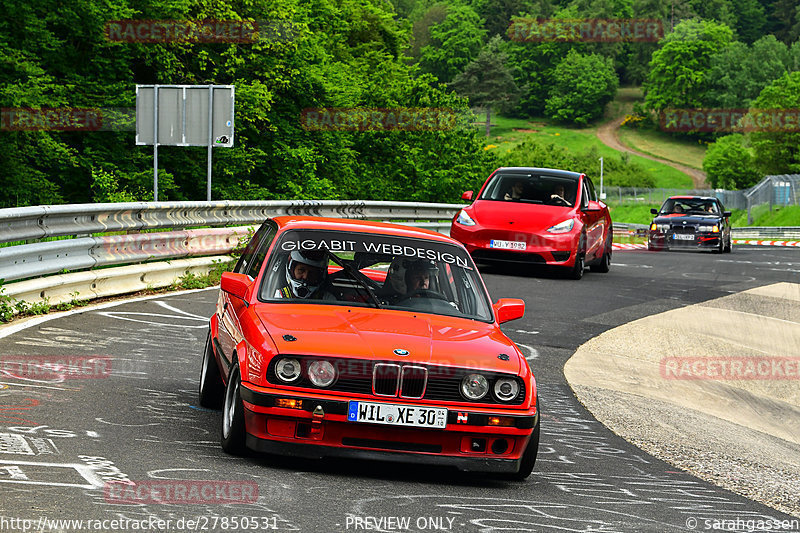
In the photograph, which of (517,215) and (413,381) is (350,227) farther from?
(517,215)

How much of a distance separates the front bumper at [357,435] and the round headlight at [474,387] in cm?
9

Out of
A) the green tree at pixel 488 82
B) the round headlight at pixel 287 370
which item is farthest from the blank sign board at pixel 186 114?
the green tree at pixel 488 82

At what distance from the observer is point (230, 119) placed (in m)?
22.8

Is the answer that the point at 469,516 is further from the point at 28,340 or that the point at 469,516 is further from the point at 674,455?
the point at 28,340

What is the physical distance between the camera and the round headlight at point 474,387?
6031 mm

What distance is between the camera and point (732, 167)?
13325 cm

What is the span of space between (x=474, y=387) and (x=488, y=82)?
18198 centimetres

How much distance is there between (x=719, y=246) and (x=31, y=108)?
19.4 meters

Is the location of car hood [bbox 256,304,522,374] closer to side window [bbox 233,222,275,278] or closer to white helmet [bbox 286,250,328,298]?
white helmet [bbox 286,250,328,298]

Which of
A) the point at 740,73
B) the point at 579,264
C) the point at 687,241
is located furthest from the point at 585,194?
the point at 740,73

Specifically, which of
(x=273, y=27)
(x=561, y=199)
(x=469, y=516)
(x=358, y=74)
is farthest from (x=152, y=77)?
(x=469, y=516)

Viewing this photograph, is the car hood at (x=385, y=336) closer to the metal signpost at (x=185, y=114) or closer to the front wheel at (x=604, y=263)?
the front wheel at (x=604, y=263)

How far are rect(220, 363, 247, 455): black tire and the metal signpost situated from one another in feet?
54.3

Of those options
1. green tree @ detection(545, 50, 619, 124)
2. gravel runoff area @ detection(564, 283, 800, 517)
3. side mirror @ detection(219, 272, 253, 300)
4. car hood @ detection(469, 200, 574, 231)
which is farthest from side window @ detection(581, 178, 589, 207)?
green tree @ detection(545, 50, 619, 124)
